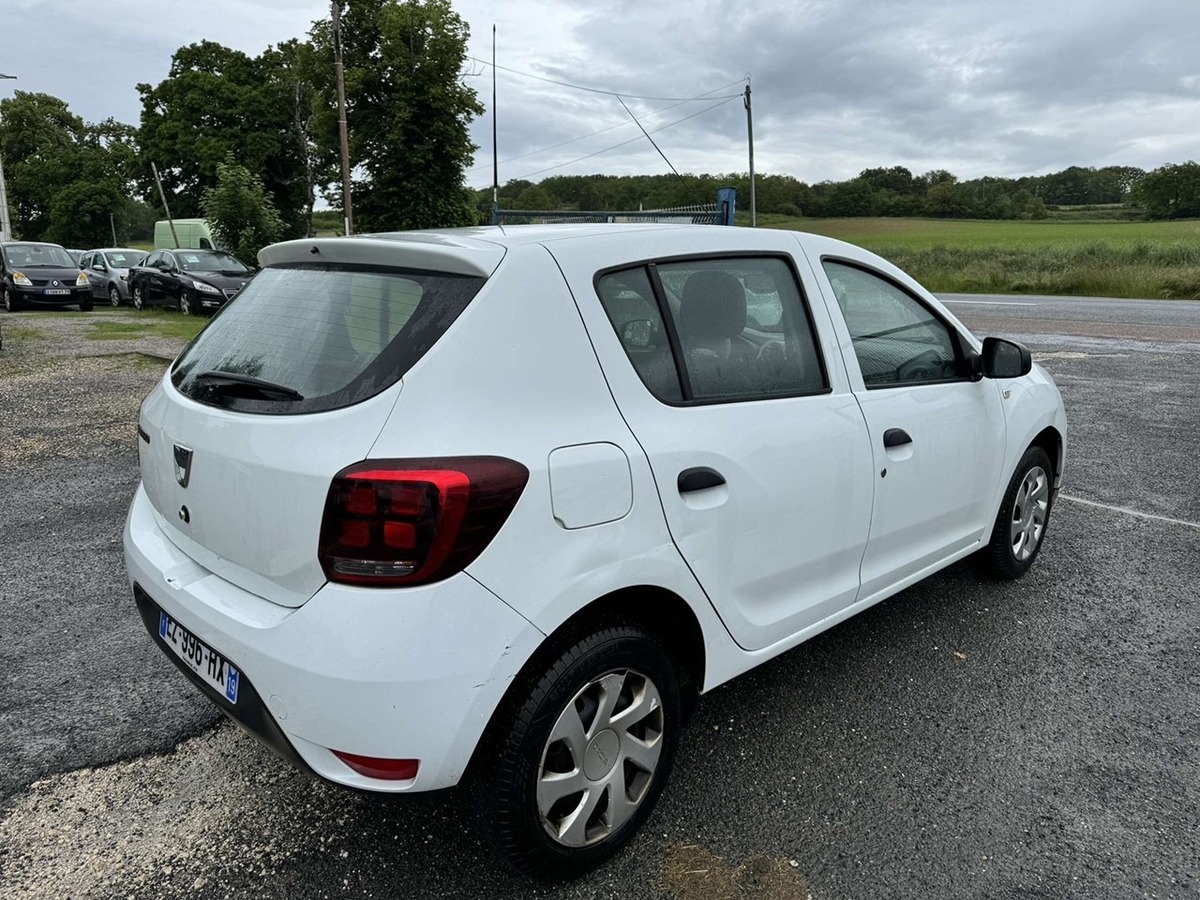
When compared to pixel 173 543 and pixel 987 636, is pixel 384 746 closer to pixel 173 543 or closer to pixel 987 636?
pixel 173 543

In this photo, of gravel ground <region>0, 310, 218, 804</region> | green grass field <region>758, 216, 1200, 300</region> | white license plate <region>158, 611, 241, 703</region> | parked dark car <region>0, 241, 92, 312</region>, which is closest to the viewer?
white license plate <region>158, 611, 241, 703</region>

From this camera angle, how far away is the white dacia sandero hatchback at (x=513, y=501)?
1.91 meters

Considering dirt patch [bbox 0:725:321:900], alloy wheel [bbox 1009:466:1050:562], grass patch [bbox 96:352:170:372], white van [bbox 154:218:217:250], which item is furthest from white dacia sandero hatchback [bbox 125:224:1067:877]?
white van [bbox 154:218:217:250]

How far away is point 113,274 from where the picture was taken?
2256cm

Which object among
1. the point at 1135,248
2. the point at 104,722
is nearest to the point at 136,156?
the point at 1135,248

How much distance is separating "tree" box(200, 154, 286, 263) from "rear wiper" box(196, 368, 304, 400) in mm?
19336

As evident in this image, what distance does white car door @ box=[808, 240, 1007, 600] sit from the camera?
119 inches

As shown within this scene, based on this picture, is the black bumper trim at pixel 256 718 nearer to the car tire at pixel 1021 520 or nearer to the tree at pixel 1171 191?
the car tire at pixel 1021 520

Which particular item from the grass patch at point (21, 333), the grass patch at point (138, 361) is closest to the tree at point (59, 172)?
the grass patch at point (21, 333)

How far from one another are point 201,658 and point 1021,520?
11.8ft

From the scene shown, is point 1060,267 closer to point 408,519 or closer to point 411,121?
point 411,121

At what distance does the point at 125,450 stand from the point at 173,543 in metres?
5.08

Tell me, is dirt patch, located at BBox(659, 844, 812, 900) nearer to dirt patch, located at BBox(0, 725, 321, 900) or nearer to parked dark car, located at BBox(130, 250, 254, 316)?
dirt patch, located at BBox(0, 725, 321, 900)

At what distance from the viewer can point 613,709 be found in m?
2.25
